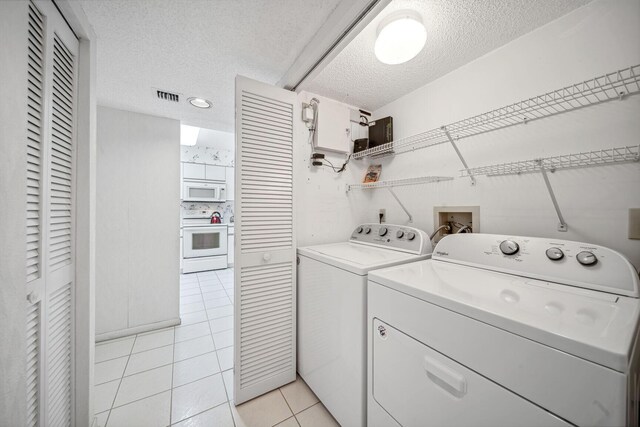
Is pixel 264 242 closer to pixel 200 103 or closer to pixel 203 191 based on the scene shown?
pixel 200 103

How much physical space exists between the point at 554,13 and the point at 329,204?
67.7 inches

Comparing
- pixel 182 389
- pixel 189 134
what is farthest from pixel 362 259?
pixel 189 134

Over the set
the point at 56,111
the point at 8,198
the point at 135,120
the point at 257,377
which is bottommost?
the point at 257,377

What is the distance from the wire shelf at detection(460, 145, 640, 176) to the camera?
0.96 meters

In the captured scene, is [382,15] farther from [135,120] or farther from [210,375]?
[210,375]

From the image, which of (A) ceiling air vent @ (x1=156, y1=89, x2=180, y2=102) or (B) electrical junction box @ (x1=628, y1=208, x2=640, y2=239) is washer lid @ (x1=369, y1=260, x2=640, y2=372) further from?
(A) ceiling air vent @ (x1=156, y1=89, x2=180, y2=102)

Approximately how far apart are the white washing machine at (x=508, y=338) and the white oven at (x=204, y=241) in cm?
432

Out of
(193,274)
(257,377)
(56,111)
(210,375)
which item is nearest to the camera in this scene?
(56,111)

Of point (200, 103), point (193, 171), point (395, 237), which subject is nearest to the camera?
point (395, 237)

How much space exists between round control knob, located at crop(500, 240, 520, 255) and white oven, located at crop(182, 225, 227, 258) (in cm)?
471

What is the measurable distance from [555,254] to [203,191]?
5448mm

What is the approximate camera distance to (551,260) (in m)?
0.96

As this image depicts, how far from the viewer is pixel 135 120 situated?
87.8 inches

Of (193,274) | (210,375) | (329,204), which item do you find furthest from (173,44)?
(193,274)
